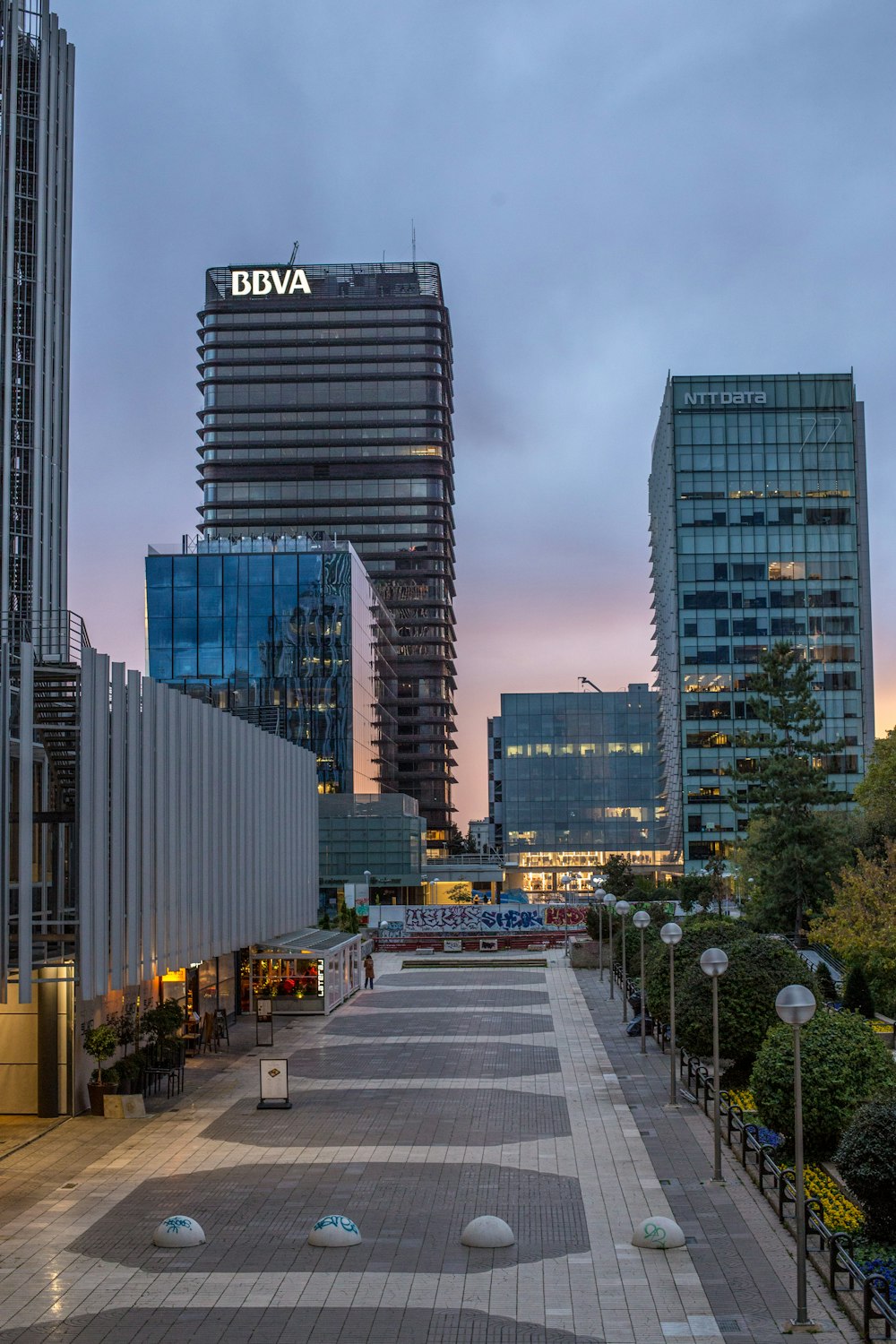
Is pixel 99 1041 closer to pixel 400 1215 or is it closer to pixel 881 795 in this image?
pixel 400 1215

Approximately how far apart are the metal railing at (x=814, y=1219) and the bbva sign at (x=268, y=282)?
161m

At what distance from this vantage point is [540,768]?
160000 mm

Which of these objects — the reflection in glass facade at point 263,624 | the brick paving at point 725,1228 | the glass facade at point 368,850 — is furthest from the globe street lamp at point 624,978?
the reflection in glass facade at point 263,624

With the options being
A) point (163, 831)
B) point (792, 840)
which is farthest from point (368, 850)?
point (163, 831)

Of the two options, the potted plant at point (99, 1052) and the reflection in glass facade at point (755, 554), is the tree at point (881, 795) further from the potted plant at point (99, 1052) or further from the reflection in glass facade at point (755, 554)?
the reflection in glass facade at point (755, 554)

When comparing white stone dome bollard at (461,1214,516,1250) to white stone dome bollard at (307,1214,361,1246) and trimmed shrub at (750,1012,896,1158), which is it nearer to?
white stone dome bollard at (307,1214,361,1246)

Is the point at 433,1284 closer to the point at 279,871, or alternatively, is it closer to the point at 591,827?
the point at 279,871

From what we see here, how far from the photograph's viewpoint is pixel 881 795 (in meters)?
61.2

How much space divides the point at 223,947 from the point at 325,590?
71.8 m

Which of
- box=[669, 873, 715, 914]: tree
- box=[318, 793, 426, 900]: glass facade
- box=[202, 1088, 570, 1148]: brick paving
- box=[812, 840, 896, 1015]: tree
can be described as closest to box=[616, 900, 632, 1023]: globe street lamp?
box=[812, 840, 896, 1015]: tree

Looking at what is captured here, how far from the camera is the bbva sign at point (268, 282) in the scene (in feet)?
581

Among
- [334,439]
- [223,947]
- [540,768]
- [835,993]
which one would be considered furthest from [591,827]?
[223,947]

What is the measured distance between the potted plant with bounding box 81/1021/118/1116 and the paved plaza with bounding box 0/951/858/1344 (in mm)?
936

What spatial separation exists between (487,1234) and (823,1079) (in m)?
6.35
